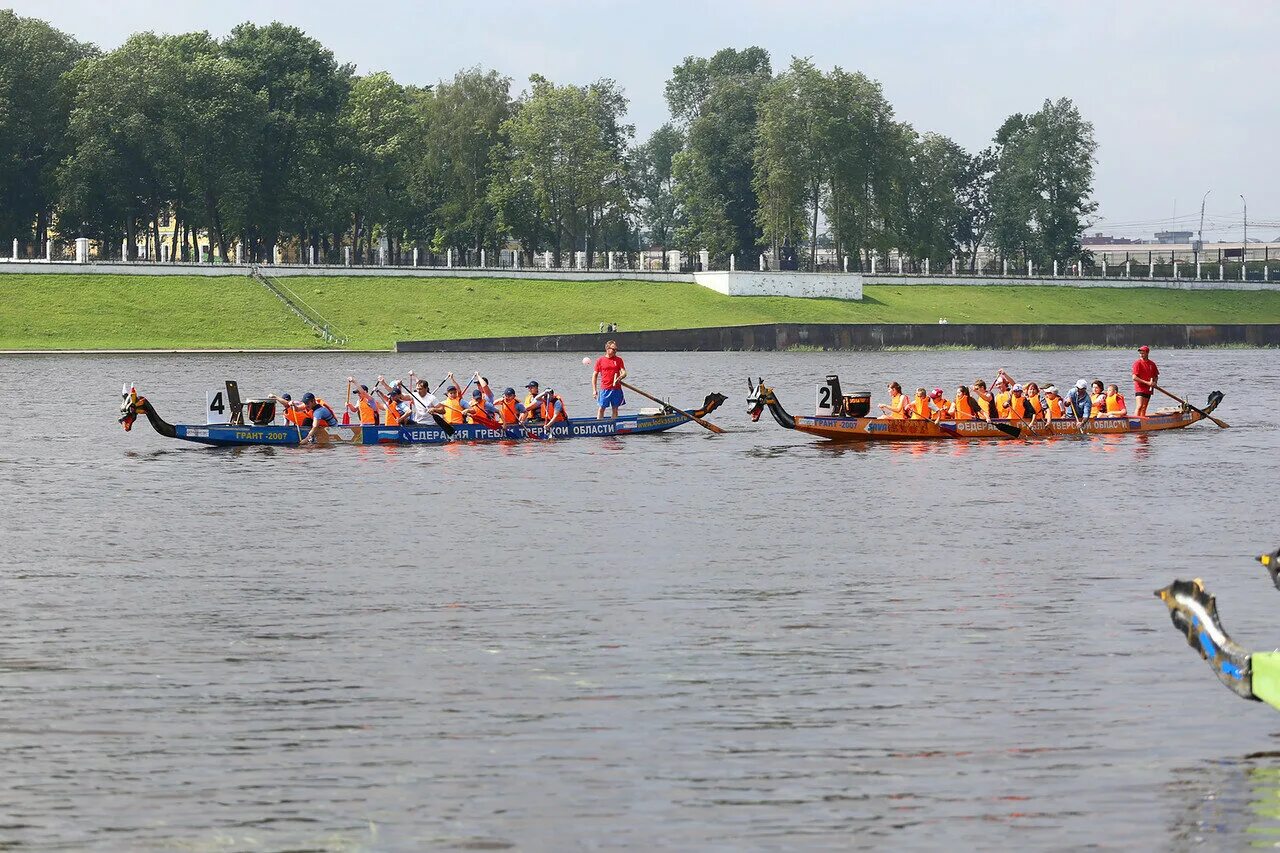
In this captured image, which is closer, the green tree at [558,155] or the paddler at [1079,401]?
the paddler at [1079,401]

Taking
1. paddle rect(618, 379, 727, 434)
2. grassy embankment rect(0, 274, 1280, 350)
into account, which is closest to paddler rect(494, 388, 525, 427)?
paddle rect(618, 379, 727, 434)

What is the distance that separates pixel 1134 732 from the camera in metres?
16.1

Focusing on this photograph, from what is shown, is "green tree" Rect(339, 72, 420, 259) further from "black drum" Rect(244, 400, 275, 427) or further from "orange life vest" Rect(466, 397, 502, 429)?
"black drum" Rect(244, 400, 275, 427)

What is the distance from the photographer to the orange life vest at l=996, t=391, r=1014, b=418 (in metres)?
45.9

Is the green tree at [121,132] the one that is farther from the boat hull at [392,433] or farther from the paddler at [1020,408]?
the paddler at [1020,408]

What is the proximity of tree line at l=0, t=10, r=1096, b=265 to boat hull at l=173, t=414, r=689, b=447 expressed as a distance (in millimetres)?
75454

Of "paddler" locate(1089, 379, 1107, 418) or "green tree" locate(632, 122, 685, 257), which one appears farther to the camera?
"green tree" locate(632, 122, 685, 257)

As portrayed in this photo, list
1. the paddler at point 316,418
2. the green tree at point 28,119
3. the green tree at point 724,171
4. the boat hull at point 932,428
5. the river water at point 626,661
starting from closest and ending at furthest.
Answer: the river water at point 626,661 → the paddler at point 316,418 → the boat hull at point 932,428 → the green tree at point 28,119 → the green tree at point 724,171

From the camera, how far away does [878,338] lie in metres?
113

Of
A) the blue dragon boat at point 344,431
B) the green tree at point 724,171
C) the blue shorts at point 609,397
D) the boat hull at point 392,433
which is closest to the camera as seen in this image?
the blue dragon boat at point 344,431

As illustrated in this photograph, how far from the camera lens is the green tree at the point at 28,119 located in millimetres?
116062

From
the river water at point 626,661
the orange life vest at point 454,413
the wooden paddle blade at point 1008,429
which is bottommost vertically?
the river water at point 626,661

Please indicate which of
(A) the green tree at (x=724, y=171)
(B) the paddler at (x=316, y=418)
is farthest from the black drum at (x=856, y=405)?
(A) the green tree at (x=724, y=171)

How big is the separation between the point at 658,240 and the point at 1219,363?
104 m
